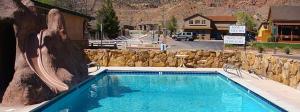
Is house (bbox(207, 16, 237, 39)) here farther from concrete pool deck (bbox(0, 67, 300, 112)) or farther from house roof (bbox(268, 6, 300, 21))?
concrete pool deck (bbox(0, 67, 300, 112))

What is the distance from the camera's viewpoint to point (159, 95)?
52.8 feet

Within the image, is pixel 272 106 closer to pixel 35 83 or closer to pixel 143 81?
pixel 35 83

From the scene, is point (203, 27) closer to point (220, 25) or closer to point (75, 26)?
point (220, 25)

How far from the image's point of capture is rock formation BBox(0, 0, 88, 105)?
437 inches

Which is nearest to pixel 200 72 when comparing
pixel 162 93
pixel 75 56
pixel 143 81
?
pixel 143 81

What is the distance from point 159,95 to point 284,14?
47716 millimetres

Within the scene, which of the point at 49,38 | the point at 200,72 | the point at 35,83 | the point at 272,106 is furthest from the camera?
the point at 200,72

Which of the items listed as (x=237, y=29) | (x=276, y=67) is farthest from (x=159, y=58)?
(x=276, y=67)

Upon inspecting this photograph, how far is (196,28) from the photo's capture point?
8800 centimetres

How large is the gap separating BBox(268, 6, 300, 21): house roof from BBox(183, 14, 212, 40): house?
26.9m

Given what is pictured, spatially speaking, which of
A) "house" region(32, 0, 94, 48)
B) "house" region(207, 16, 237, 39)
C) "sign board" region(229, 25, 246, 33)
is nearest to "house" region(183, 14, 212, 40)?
"house" region(207, 16, 237, 39)

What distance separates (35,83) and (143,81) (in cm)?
893

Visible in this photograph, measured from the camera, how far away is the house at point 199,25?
87.1 metres

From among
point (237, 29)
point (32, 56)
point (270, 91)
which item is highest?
point (237, 29)
